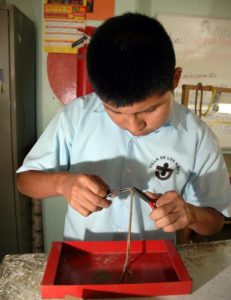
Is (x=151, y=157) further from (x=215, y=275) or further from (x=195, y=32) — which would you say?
(x=195, y=32)

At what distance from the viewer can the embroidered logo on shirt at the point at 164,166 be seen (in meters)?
0.91

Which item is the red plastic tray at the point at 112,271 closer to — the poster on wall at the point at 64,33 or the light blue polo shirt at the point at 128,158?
the light blue polo shirt at the point at 128,158

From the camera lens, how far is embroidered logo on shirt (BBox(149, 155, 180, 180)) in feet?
3.00

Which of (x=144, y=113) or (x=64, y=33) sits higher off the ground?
(x=64, y=33)

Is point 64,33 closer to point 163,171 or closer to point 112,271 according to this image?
point 163,171

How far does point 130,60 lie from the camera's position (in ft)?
1.88

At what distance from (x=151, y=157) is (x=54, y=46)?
4.46 feet

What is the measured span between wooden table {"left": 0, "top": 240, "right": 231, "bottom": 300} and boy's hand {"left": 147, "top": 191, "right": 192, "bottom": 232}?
0.48ft

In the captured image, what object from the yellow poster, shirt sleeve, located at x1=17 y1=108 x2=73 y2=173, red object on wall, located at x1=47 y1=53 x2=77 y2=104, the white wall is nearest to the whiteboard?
the white wall

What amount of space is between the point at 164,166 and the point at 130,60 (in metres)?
0.44

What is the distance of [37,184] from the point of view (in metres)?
0.88

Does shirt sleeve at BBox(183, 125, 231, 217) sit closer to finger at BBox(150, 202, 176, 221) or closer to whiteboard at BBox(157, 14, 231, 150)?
finger at BBox(150, 202, 176, 221)

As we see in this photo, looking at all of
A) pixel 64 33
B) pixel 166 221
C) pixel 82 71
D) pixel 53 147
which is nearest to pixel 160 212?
pixel 166 221

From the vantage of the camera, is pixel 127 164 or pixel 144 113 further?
pixel 127 164
